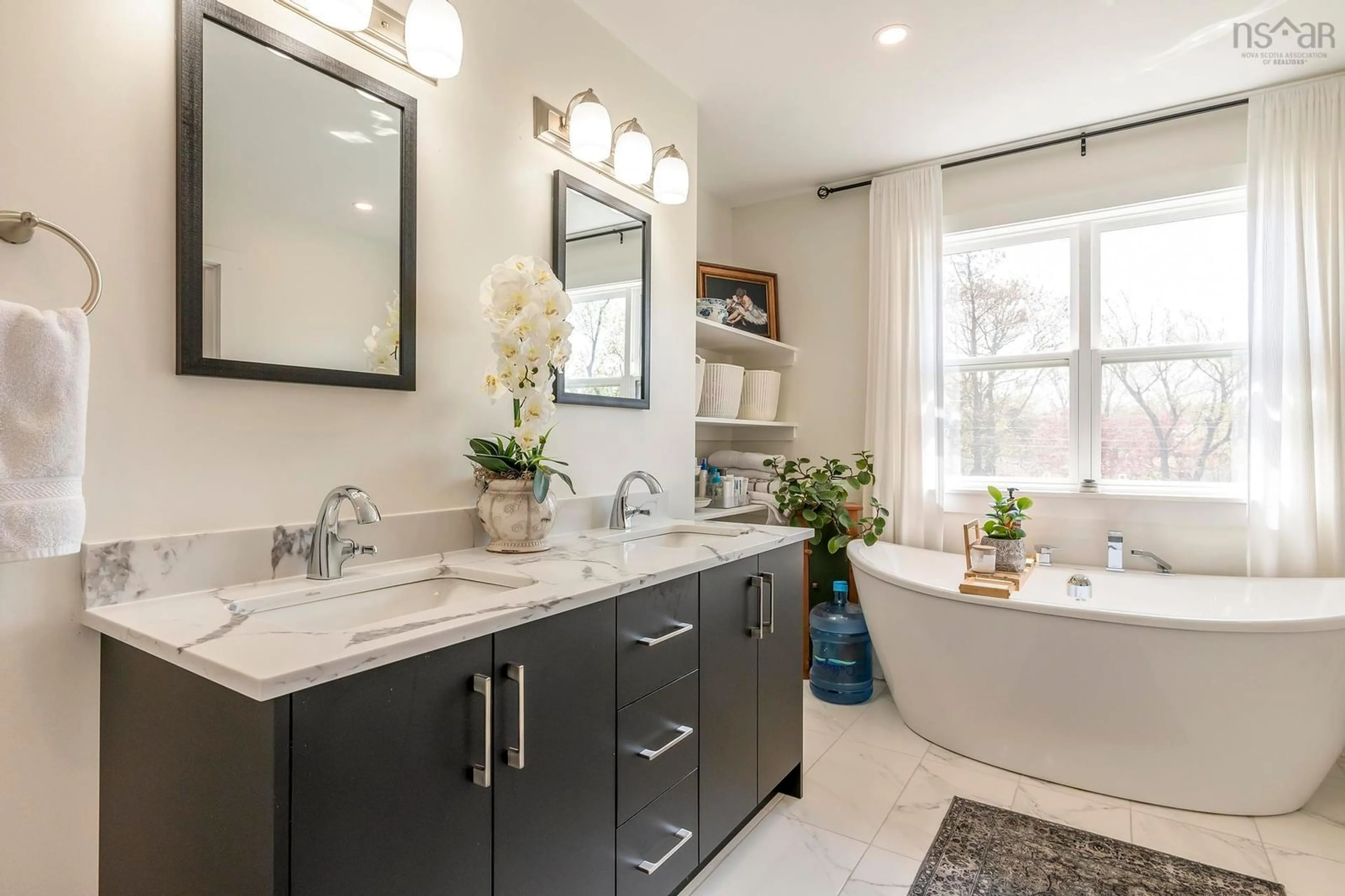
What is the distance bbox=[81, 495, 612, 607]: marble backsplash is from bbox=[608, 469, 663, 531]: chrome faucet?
0.52 meters

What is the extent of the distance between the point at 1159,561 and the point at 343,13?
10.4ft

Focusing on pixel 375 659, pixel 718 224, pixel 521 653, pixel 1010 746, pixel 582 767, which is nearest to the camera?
pixel 375 659

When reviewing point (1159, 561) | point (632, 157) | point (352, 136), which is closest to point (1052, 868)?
point (1159, 561)

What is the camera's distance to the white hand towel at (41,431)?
86 centimetres

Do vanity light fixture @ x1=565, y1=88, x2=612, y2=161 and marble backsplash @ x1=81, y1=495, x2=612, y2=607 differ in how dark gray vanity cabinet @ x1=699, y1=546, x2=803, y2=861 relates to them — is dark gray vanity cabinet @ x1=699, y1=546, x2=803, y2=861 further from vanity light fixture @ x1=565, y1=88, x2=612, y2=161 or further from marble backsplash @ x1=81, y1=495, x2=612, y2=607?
vanity light fixture @ x1=565, y1=88, x2=612, y2=161

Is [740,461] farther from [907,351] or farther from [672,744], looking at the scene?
[672,744]

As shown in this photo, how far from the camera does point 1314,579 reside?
2.34m

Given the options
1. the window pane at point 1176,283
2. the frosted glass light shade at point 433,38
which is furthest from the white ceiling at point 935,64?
the frosted glass light shade at point 433,38

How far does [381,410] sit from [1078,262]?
9.57ft

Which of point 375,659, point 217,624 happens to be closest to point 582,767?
point 375,659

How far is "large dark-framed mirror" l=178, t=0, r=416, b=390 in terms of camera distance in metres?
1.16

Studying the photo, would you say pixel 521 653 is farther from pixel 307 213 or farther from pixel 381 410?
pixel 307 213
